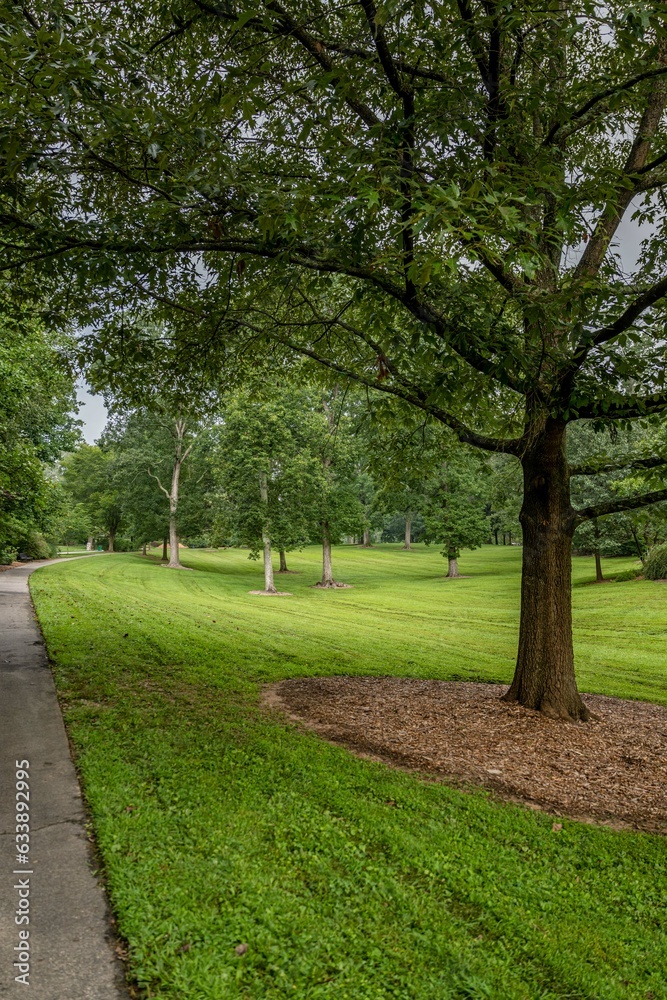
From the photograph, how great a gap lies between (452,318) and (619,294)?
4.38ft

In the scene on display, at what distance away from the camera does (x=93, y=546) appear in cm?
6788

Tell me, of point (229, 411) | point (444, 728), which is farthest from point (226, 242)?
point (229, 411)

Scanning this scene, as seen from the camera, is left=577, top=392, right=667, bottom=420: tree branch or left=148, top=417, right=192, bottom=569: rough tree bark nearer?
left=577, top=392, right=667, bottom=420: tree branch

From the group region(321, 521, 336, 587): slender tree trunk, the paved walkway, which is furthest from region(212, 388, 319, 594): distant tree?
the paved walkway

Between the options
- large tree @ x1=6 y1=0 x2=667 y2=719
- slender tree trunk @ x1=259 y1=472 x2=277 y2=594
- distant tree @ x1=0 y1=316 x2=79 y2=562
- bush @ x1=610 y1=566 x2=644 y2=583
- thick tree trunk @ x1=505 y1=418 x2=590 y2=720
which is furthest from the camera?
bush @ x1=610 y1=566 x2=644 y2=583

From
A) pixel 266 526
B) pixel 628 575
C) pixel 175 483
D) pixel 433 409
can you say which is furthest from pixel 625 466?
pixel 175 483

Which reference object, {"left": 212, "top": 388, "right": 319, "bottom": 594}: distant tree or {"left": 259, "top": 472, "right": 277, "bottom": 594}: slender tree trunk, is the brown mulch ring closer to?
{"left": 259, "top": 472, "right": 277, "bottom": 594}: slender tree trunk

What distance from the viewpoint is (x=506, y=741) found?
5812 mm

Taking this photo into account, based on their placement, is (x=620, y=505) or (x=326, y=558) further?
(x=326, y=558)

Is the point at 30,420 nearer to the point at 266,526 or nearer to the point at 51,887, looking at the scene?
the point at 266,526

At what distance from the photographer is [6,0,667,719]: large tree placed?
3.73 meters

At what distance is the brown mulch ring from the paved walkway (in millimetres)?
2535

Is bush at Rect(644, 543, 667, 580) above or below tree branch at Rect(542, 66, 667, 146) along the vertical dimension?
below

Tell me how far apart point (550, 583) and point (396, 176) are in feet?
15.8
